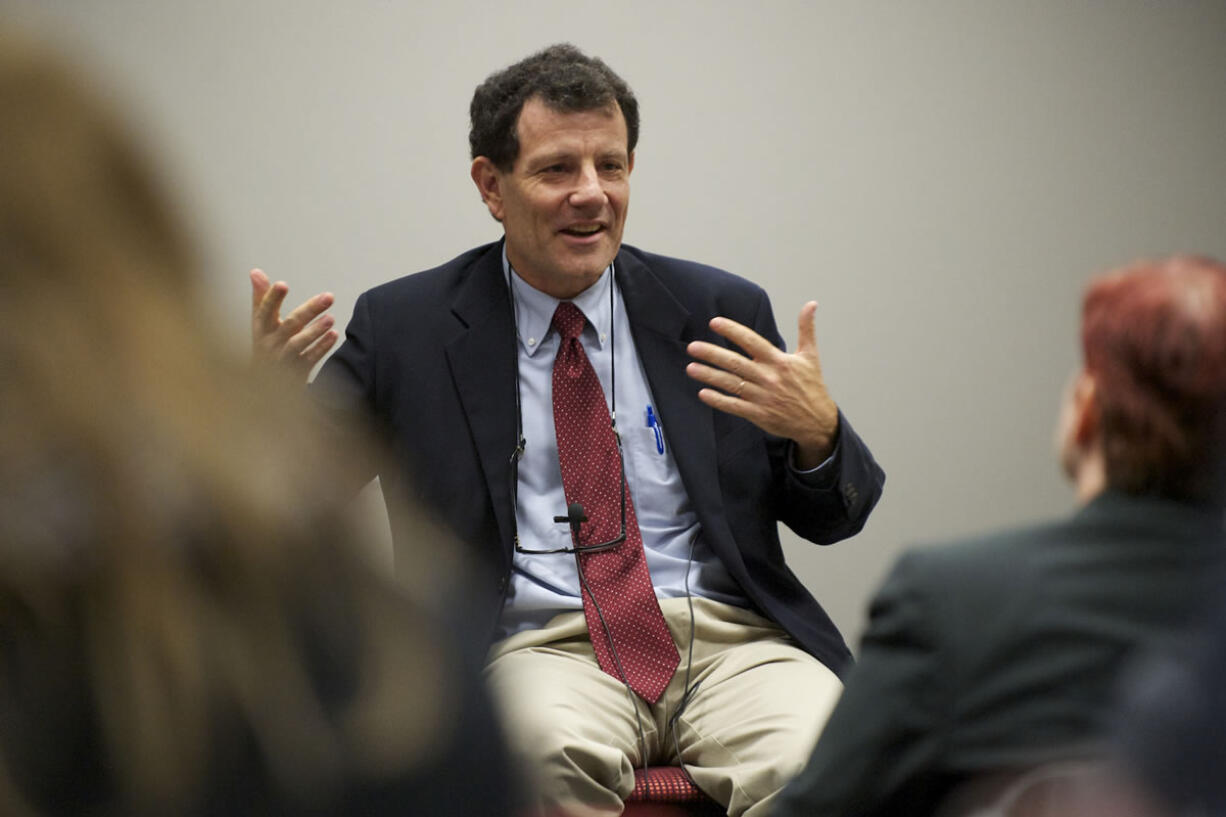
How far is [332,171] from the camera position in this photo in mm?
3340

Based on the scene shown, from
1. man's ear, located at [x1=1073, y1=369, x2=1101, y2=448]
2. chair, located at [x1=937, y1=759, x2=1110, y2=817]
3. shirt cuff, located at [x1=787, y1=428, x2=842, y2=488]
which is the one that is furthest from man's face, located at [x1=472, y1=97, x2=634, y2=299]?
chair, located at [x1=937, y1=759, x2=1110, y2=817]

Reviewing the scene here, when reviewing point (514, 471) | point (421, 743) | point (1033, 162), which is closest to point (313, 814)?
point (421, 743)

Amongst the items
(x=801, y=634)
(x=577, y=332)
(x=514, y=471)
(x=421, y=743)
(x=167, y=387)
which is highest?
(x=167, y=387)

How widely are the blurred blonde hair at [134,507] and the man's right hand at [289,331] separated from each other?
1661 mm

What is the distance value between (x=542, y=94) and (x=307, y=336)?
615mm

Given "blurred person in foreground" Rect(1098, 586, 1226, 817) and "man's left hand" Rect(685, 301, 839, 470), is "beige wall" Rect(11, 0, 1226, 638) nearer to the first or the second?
"man's left hand" Rect(685, 301, 839, 470)

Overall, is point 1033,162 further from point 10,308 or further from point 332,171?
point 10,308

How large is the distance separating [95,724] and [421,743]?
0.16 m

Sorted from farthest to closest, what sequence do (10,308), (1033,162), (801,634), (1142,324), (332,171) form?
(1033,162) → (332,171) → (801,634) → (1142,324) → (10,308)

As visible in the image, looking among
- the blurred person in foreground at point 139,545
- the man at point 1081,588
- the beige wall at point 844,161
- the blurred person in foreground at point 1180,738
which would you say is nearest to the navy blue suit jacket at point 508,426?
the beige wall at point 844,161

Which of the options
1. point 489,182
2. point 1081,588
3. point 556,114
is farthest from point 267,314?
point 1081,588

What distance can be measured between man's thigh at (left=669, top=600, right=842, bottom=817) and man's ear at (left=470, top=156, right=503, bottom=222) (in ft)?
2.83

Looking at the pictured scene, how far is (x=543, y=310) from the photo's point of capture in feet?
8.00

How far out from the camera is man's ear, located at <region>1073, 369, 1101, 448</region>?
1.17m
